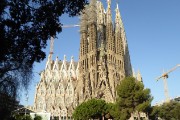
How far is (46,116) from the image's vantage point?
182 feet

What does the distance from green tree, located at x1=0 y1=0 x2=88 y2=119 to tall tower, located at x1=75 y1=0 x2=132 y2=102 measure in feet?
206

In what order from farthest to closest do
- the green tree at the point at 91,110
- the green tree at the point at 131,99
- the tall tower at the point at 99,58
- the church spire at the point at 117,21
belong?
the church spire at the point at 117,21 < the tall tower at the point at 99,58 < the green tree at the point at 91,110 < the green tree at the point at 131,99

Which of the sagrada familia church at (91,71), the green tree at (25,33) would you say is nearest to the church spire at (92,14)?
the sagrada familia church at (91,71)

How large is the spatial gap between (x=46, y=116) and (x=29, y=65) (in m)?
41.8

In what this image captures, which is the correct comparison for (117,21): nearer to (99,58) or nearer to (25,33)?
(99,58)

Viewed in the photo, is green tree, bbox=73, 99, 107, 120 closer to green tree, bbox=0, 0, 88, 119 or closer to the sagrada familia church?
the sagrada familia church

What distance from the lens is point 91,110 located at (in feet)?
197

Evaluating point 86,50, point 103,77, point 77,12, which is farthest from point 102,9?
point 77,12


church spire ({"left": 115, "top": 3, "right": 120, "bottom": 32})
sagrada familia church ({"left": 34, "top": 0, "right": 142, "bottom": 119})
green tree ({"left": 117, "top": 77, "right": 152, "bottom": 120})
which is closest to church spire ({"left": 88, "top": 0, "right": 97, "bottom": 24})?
sagrada familia church ({"left": 34, "top": 0, "right": 142, "bottom": 119})

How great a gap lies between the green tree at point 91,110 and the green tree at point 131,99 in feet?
34.5

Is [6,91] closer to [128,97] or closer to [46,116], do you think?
[128,97]

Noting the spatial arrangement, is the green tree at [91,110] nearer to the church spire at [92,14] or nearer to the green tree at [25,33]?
the church spire at [92,14]

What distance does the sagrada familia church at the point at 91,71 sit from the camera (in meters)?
80.6

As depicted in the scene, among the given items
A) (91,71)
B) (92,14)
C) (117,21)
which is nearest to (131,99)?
(91,71)
